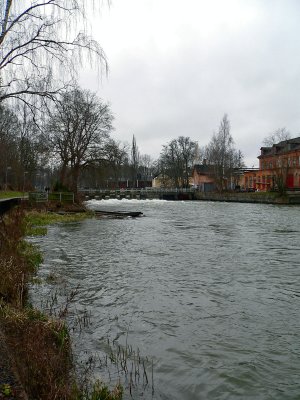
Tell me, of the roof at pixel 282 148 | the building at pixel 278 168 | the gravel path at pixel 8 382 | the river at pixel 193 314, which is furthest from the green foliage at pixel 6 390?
the roof at pixel 282 148

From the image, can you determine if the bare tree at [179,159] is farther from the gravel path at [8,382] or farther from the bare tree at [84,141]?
the gravel path at [8,382]

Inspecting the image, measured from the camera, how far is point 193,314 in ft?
26.4

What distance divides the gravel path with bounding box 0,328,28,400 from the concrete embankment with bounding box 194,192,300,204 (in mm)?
58421

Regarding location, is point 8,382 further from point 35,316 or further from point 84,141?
point 84,141

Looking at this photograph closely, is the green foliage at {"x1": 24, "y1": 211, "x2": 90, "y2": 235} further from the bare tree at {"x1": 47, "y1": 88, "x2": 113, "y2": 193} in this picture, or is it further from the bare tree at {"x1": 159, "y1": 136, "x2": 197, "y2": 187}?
the bare tree at {"x1": 159, "y1": 136, "x2": 197, "y2": 187}

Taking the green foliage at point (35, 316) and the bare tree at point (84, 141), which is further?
the bare tree at point (84, 141)

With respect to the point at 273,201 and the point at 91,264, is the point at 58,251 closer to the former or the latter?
the point at 91,264

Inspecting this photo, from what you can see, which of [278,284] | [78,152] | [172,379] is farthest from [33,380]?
[78,152]

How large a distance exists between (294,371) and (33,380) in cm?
367

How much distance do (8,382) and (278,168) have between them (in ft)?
230

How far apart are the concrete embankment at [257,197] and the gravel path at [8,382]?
192ft

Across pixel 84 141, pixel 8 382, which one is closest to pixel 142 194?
pixel 84 141

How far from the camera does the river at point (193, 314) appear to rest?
5.42 metres

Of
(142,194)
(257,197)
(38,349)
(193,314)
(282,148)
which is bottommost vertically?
(193,314)
